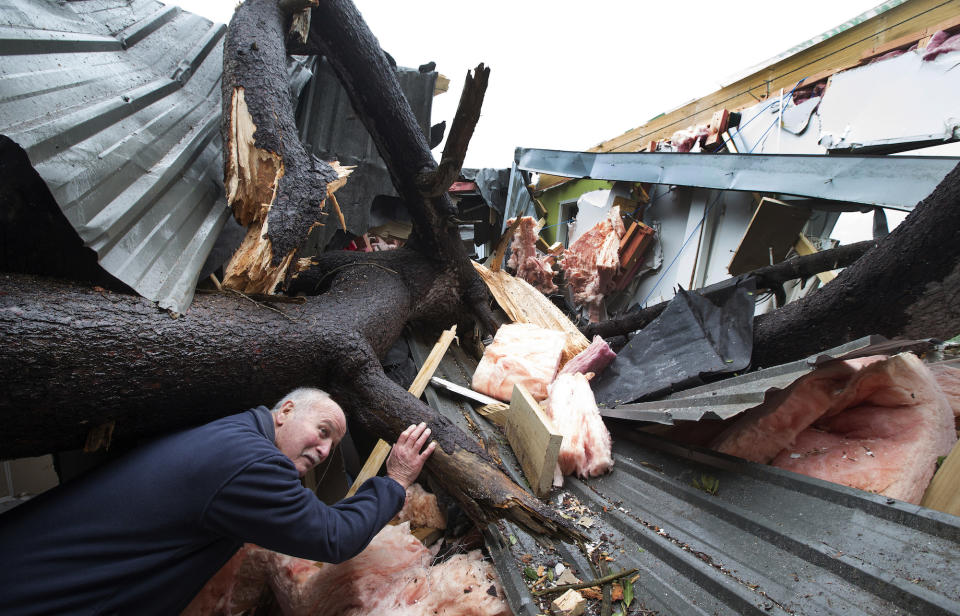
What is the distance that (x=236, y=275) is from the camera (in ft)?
6.56

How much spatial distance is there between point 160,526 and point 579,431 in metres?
1.87

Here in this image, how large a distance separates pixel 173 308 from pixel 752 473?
259 cm

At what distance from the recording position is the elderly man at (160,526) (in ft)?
3.87

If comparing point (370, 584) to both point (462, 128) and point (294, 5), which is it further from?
point (294, 5)

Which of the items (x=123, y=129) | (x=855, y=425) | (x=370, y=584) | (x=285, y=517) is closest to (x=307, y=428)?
(x=285, y=517)

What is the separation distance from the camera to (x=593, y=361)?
3.08m

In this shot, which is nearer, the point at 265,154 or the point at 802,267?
the point at 265,154

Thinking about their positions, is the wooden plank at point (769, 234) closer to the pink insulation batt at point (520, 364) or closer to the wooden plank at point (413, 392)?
the pink insulation batt at point (520, 364)

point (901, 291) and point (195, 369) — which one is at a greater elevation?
point (901, 291)

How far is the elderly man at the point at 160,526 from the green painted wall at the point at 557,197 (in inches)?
374

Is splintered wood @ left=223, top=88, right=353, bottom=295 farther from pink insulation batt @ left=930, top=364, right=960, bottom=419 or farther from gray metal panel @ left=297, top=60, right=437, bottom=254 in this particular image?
pink insulation batt @ left=930, top=364, right=960, bottom=419

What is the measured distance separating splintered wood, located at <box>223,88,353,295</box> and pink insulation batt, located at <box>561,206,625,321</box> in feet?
18.9

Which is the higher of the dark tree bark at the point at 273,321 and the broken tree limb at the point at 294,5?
the broken tree limb at the point at 294,5

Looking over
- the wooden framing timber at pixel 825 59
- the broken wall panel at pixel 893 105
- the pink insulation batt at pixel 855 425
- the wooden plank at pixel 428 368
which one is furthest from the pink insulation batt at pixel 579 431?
the wooden framing timber at pixel 825 59
